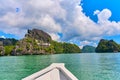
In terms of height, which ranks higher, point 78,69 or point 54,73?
point 54,73

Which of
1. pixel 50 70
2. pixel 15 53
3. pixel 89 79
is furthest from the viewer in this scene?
pixel 15 53

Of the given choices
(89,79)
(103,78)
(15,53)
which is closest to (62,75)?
(89,79)

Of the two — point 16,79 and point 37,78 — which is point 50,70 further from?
point 16,79

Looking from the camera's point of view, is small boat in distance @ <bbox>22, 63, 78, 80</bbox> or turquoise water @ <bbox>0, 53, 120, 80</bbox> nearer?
small boat in distance @ <bbox>22, 63, 78, 80</bbox>

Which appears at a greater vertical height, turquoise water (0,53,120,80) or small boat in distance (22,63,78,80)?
small boat in distance (22,63,78,80)

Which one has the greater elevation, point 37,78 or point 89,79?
point 37,78

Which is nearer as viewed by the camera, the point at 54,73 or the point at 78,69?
the point at 54,73

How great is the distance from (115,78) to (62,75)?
24983mm

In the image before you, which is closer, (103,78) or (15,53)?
(103,78)

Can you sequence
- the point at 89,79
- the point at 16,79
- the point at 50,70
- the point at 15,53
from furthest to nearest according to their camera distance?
1. the point at 15,53
2. the point at 16,79
3. the point at 89,79
4. the point at 50,70

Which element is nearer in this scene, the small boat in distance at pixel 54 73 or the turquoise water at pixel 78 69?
the small boat in distance at pixel 54 73

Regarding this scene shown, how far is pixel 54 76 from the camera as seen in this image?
24.7 feet

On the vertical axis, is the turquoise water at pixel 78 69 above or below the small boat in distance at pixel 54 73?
below

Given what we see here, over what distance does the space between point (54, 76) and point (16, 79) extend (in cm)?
2440
